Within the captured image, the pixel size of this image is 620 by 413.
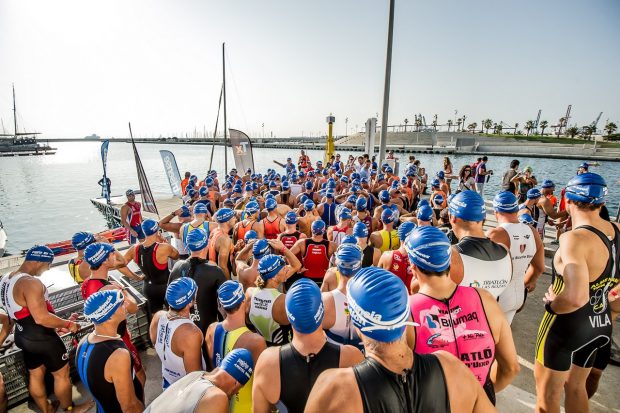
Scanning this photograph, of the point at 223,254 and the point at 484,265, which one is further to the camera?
the point at 223,254

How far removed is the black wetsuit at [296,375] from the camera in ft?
5.91

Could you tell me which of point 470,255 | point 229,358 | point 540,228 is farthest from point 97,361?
point 540,228

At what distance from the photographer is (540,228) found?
7.41 m

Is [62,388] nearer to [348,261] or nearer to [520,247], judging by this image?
[348,261]

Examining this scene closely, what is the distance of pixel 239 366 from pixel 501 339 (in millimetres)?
1667

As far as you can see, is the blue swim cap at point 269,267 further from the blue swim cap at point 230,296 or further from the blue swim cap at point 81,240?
the blue swim cap at point 81,240

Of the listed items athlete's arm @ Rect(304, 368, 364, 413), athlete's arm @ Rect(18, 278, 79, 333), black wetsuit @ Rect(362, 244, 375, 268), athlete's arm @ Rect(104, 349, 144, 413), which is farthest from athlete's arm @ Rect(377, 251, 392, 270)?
athlete's arm @ Rect(18, 278, 79, 333)

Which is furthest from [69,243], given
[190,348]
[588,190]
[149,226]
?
[588,190]

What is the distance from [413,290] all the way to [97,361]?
2.52 metres

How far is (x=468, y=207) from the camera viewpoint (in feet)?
8.72

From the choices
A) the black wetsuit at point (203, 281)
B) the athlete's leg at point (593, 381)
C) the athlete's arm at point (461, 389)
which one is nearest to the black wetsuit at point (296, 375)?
the athlete's arm at point (461, 389)

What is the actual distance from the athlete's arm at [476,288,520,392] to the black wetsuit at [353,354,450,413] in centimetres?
76

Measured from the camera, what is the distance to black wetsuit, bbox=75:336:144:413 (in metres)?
2.32

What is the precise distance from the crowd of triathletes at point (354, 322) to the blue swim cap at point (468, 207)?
1cm
